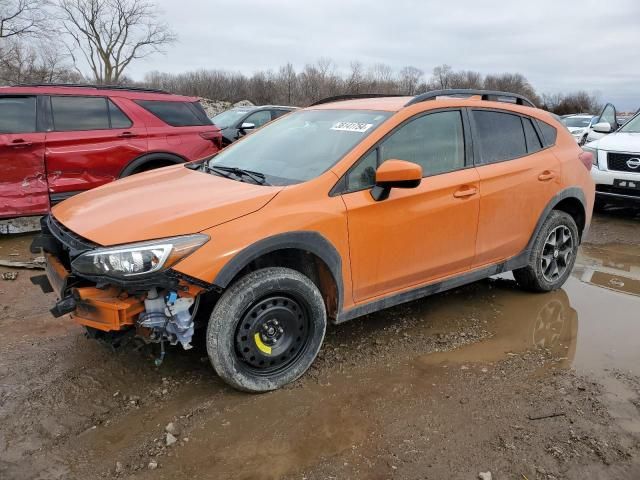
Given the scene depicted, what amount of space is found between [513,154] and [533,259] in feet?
3.14

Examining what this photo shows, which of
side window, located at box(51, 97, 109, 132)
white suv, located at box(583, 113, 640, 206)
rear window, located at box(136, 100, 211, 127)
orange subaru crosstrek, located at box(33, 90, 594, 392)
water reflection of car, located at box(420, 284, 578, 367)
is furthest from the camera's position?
white suv, located at box(583, 113, 640, 206)

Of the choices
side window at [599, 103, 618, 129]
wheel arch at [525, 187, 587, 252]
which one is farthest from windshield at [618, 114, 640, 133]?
wheel arch at [525, 187, 587, 252]

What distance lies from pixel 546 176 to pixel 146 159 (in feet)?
16.1

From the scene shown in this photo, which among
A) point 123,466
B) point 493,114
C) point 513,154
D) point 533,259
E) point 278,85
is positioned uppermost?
point 278,85

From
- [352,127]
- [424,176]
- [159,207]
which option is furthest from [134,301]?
[424,176]

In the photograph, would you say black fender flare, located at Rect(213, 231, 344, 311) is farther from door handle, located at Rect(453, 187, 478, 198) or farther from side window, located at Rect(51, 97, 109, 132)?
side window, located at Rect(51, 97, 109, 132)

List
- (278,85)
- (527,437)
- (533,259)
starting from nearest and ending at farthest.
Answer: (527,437) → (533,259) → (278,85)

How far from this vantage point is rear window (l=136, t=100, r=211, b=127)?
23.1 feet

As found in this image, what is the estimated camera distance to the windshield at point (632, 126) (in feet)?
28.5

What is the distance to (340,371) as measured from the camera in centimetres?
334

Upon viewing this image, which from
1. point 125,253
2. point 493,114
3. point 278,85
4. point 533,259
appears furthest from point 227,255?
point 278,85

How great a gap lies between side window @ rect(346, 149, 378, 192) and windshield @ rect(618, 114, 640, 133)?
738cm

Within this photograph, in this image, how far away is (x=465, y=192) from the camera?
3711mm

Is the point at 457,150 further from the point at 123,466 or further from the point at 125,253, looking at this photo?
the point at 123,466
